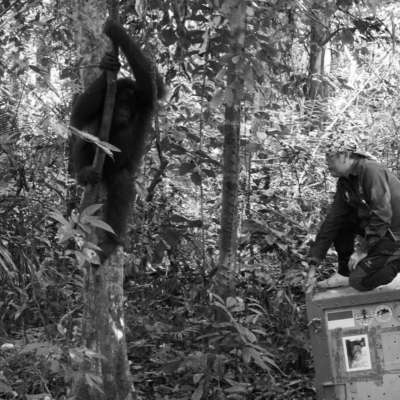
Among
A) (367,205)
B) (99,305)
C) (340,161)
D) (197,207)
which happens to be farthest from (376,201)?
(197,207)

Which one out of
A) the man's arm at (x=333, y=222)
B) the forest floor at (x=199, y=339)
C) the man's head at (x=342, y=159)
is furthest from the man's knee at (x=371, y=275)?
the forest floor at (x=199, y=339)

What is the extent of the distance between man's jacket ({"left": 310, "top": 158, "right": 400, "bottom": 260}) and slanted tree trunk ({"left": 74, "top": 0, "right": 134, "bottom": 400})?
1603mm

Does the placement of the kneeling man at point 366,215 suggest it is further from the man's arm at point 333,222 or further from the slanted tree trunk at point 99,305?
the slanted tree trunk at point 99,305

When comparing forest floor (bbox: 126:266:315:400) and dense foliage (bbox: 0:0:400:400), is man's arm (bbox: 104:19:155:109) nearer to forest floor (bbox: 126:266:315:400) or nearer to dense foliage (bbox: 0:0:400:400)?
dense foliage (bbox: 0:0:400:400)

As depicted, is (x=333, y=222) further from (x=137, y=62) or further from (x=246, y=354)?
(x=137, y=62)

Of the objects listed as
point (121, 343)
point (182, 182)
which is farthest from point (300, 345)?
point (182, 182)

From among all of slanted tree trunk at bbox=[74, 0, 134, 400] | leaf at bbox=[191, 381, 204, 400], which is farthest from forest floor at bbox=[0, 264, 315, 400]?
slanted tree trunk at bbox=[74, 0, 134, 400]

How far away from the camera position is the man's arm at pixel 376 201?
438 centimetres

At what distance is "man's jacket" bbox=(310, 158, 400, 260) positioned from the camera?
4395mm

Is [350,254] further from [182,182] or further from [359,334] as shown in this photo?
[182,182]

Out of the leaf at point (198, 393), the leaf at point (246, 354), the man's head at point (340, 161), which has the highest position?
the man's head at point (340, 161)

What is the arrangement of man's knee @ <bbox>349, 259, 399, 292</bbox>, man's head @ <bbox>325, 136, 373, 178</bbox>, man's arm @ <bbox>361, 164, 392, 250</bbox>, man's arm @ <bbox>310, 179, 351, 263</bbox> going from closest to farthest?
man's knee @ <bbox>349, 259, 399, 292</bbox>, man's arm @ <bbox>361, 164, 392, 250</bbox>, man's head @ <bbox>325, 136, 373, 178</bbox>, man's arm @ <bbox>310, 179, 351, 263</bbox>

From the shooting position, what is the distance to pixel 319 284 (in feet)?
15.2

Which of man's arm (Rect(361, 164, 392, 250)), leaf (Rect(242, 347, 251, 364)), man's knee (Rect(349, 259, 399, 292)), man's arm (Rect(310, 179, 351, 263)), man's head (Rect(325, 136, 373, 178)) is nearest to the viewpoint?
leaf (Rect(242, 347, 251, 364))
